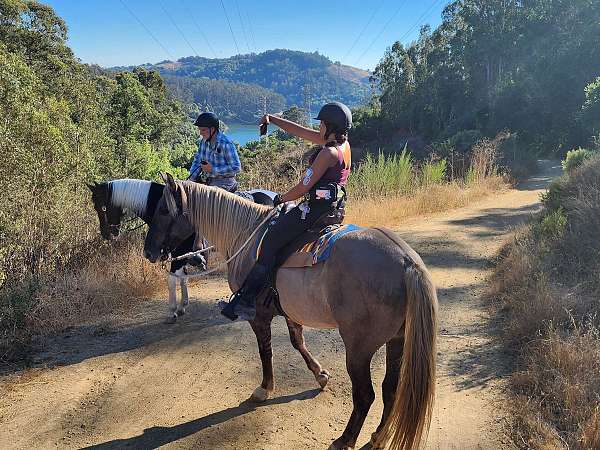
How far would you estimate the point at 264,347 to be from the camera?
4.18 metres

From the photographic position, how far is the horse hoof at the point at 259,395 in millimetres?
4191

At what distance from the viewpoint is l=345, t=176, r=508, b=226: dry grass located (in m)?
11.2

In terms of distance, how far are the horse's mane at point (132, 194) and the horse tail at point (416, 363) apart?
3557 millimetres

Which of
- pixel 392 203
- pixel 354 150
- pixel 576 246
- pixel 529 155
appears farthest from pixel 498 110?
pixel 576 246

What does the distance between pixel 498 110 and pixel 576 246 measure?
31331 millimetres

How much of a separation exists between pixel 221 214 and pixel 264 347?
1.32 meters

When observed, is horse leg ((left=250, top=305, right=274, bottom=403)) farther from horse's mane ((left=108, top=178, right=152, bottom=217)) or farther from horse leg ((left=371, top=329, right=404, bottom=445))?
horse's mane ((left=108, top=178, right=152, bottom=217))

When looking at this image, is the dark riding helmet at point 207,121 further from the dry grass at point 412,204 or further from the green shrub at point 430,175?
the green shrub at point 430,175

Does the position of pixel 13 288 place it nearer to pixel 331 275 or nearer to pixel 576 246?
pixel 331 275

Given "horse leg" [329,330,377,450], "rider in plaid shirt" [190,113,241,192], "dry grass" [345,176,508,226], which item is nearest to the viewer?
"horse leg" [329,330,377,450]

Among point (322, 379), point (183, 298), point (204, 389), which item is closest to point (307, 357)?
point (322, 379)

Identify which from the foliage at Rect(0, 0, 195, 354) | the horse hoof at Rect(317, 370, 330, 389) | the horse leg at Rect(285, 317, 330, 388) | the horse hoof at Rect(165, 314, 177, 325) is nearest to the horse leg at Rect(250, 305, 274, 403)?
the horse leg at Rect(285, 317, 330, 388)

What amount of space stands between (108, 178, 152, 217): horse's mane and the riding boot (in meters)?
2.17

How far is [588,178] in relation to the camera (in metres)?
8.62
